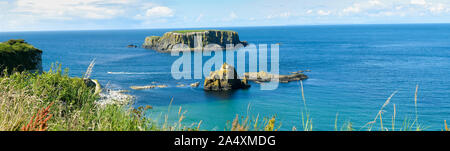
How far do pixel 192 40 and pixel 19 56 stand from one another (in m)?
116

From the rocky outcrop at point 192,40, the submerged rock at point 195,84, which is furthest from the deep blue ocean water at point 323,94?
the rocky outcrop at point 192,40

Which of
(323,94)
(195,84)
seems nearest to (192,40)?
(195,84)

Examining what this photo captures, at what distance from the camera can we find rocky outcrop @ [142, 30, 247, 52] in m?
152

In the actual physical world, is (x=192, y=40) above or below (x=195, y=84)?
above

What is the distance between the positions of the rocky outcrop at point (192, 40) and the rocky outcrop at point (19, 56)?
10482 cm

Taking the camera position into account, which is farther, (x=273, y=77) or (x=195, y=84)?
(x=273, y=77)

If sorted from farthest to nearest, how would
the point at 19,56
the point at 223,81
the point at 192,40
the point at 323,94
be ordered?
the point at 192,40 < the point at 223,81 < the point at 323,94 < the point at 19,56

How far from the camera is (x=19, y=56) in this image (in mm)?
40844

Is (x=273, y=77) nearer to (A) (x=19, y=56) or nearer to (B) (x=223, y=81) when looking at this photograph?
(B) (x=223, y=81)

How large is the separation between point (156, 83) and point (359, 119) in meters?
→ 42.0
